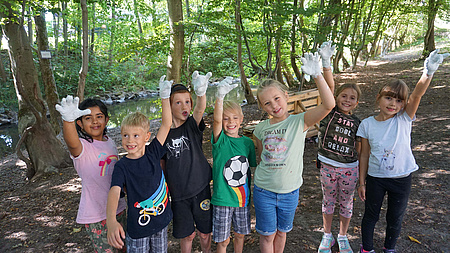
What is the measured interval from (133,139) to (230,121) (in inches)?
28.0

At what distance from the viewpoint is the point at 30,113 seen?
15.6 feet

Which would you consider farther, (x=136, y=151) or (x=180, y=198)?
(x=180, y=198)

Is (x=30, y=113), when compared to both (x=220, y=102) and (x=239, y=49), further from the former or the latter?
(x=239, y=49)

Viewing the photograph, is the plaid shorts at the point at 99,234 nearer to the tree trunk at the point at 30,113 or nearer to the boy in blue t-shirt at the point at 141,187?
the boy in blue t-shirt at the point at 141,187

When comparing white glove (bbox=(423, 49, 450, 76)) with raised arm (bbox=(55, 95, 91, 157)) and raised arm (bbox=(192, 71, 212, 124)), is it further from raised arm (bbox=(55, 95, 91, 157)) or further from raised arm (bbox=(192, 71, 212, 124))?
raised arm (bbox=(55, 95, 91, 157))

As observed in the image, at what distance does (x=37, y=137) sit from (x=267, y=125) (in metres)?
4.61

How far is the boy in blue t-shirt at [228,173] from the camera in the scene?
6.50ft

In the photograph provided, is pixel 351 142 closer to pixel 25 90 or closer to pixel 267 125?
pixel 267 125

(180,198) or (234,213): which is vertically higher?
(180,198)

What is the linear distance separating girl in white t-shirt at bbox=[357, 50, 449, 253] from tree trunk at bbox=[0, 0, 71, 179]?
5.12 meters

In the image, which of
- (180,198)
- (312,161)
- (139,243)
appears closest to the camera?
(139,243)

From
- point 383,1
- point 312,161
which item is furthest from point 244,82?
point 383,1

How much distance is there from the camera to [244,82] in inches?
357

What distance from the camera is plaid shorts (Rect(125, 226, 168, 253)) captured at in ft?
5.79
